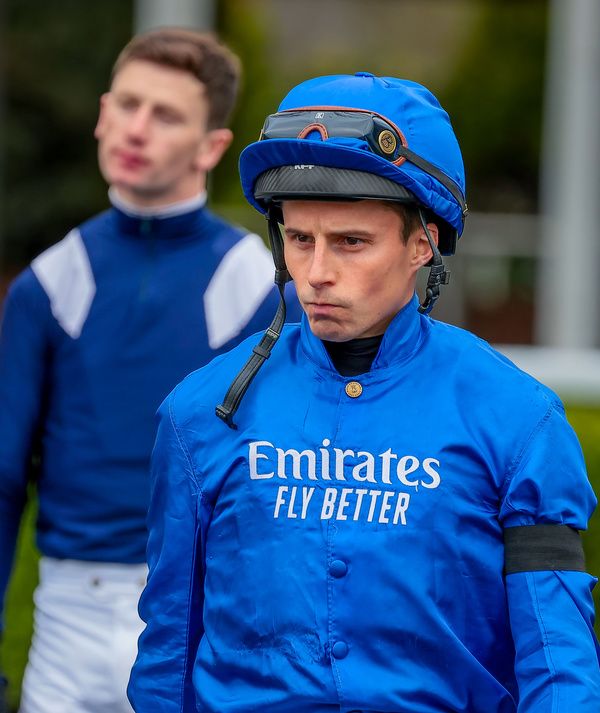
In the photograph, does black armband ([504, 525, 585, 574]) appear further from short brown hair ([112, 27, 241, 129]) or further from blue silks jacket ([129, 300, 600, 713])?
short brown hair ([112, 27, 241, 129])

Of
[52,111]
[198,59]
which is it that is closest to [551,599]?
[198,59]

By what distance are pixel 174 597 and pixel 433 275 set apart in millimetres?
730

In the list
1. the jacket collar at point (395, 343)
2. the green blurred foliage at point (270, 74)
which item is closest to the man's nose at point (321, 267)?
the jacket collar at point (395, 343)

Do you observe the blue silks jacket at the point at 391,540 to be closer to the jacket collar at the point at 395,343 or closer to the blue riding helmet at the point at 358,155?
the jacket collar at the point at 395,343

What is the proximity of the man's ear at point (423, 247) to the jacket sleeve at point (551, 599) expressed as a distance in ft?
1.18

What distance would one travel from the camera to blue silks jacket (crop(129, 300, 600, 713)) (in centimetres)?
231

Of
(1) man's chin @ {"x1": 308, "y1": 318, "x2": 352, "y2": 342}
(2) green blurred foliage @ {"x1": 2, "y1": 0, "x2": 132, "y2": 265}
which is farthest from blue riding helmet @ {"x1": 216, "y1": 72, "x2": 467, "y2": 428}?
(2) green blurred foliage @ {"x1": 2, "y1": 0, "x2": 132, "y2": 265}

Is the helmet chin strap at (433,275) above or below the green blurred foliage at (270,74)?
below

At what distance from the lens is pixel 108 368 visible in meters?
3.66

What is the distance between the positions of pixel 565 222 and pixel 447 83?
1668 millimetres

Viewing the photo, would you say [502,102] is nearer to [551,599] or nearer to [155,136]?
[155,136]

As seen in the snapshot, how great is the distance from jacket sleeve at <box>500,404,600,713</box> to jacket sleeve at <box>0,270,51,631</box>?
1.66 metres

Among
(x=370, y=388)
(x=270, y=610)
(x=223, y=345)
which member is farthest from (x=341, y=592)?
(x=223, y=345)

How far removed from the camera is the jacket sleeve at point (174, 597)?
254cm
